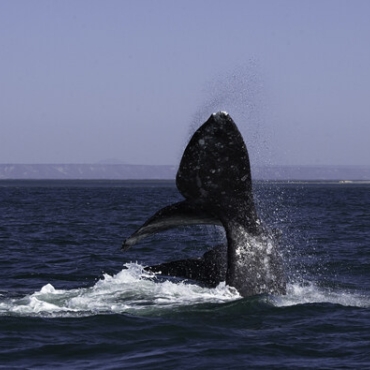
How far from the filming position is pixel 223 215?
11.9 meters

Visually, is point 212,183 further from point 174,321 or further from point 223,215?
point 174,321

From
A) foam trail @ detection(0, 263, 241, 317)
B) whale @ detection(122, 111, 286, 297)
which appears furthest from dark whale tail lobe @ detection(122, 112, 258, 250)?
foam trail @ detection(0, 263, 241, 317)

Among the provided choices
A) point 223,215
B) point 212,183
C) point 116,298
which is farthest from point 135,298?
point 212,183

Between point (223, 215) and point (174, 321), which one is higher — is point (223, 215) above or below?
above

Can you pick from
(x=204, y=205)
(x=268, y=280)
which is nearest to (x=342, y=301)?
(x=268, y=280)

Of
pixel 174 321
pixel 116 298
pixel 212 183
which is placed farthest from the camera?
pixel 116 298

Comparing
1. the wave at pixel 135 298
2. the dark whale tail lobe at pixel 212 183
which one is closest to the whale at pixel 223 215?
the dark whale tail lobe at pixel 212 183

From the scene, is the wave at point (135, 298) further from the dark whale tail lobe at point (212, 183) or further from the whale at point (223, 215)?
the dark whale tail lobe at point (212, 183)

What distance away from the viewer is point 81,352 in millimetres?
10336

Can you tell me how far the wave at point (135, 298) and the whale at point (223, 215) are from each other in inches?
10.0

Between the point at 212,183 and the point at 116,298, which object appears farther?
the point at 116,298

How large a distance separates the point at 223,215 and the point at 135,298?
2564mm

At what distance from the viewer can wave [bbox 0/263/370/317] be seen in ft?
41.1

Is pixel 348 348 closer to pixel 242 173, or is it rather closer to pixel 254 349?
pixel 254 349
